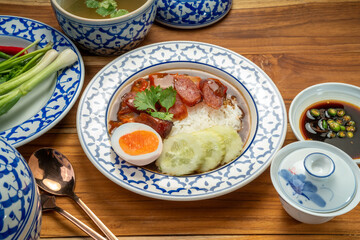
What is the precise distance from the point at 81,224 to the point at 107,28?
39.2 inches

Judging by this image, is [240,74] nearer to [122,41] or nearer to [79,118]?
[122,41]

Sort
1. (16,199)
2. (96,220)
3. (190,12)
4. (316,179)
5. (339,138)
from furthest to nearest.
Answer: (190,12) < (339,138) < (96,220) < (316,179) < (16,199)

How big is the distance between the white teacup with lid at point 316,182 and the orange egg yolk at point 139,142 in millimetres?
530

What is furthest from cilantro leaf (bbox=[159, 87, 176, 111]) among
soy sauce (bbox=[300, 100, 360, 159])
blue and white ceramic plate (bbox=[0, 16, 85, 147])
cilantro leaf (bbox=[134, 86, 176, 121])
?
soy sauce (bbox=[300, 100, 360, 159])

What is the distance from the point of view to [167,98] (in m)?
1.82

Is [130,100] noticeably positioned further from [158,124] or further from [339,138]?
[339,138]

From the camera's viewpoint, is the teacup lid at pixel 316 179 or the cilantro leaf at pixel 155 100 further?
the cilantro leaf at pixel 155 100

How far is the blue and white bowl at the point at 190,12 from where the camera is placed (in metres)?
2.23

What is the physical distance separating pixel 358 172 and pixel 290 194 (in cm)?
27

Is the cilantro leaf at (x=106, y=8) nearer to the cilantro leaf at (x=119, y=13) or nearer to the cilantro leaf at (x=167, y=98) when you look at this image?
the cilantro leaf at (x=119, y=13)

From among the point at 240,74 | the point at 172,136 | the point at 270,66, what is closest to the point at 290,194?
the point at 172,136

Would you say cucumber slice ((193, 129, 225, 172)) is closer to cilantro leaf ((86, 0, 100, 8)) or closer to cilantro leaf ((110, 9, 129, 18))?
cilantro leaf ((110, 9, 129, 18))

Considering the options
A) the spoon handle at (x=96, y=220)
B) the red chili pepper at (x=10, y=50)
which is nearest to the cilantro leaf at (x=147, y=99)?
the spoon handle at (x=96, y=220)

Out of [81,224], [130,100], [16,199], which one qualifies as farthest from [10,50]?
[16,199]
